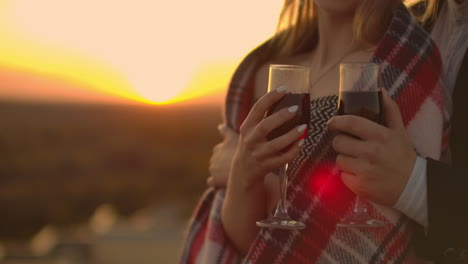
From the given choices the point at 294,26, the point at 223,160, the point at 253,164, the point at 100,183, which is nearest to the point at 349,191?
the point at 253,164

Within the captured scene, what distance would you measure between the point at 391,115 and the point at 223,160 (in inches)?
32.5

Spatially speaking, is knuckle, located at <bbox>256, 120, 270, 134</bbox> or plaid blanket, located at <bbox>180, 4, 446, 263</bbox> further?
plaid blanket, located at <bbox>180, 4, 446, 263</bbox>

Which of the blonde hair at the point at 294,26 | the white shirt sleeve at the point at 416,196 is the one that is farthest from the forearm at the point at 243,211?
the blonde hair at the point at 294,26

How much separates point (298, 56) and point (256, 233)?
0.81 meters

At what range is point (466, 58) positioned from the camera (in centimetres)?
230

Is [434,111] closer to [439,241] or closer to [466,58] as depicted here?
[466,58]

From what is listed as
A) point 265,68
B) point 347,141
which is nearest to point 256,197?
point 347,141

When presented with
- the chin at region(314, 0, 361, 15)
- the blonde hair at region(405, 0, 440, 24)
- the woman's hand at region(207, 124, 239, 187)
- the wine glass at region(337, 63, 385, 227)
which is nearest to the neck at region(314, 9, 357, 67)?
the chin at region(314, 0, 361, 15)

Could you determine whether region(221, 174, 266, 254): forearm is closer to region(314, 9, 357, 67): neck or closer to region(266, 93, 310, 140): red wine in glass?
region(266, 93, 310, 140): red wine in glass

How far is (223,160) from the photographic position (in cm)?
282

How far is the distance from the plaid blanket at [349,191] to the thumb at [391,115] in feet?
0.61

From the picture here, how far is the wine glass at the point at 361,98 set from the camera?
2133 millimetres

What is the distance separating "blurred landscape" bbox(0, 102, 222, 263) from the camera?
443 inches

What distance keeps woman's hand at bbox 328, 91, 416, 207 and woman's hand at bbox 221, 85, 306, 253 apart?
131mm
